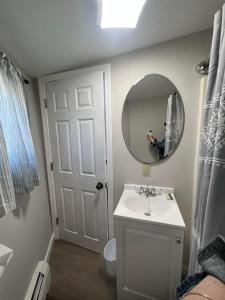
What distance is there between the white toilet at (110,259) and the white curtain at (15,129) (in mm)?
1049

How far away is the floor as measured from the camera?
1.38m

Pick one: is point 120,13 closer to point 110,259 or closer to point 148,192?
point 148,192

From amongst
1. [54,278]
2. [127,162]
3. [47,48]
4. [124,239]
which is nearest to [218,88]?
[127,162]

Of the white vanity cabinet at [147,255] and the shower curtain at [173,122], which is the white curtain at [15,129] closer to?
the white vanity cabinet at [147,255]

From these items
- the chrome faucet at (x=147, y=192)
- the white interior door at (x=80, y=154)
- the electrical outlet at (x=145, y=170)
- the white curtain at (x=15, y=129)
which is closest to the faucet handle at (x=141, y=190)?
the chrome faucet at (x=147, y=192)

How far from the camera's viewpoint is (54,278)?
5.05 ft

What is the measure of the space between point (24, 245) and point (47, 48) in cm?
171

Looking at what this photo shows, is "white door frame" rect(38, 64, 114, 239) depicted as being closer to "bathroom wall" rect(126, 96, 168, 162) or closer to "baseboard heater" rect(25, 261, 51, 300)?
"bathroom wall" rect(126, 96, 168, 162)

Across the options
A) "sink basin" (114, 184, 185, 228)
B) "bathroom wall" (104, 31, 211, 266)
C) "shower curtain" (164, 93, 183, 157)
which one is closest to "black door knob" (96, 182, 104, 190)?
"bathroom wall" (104, 31, 211, 266)

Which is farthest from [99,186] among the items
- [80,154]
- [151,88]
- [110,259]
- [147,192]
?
[151,88]

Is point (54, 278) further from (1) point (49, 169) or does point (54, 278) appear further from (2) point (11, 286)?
(1) point (49, 169)

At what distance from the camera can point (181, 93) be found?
1.31 m

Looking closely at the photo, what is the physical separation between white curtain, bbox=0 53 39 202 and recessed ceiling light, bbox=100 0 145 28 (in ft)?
2.59

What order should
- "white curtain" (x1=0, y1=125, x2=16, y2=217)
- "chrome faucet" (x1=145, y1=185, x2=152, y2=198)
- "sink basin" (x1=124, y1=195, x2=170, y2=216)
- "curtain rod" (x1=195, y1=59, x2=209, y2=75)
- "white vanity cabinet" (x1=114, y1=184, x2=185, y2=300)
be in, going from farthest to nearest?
1. "chrome faucet" (x1=145, y1=185, x2=152, y2=198)
2. "sink basin" (x1=124, y1=195, x2=170, y2=216)
3. "curtain rod" (x1=195, y1=59, x2=209, y2=75)
4. "white vanity cabinet" (x1=114, y1=184, x2=185, y2=300)
5. "white curtain" (x1=0, y1=125, x2=16, y2=217)
